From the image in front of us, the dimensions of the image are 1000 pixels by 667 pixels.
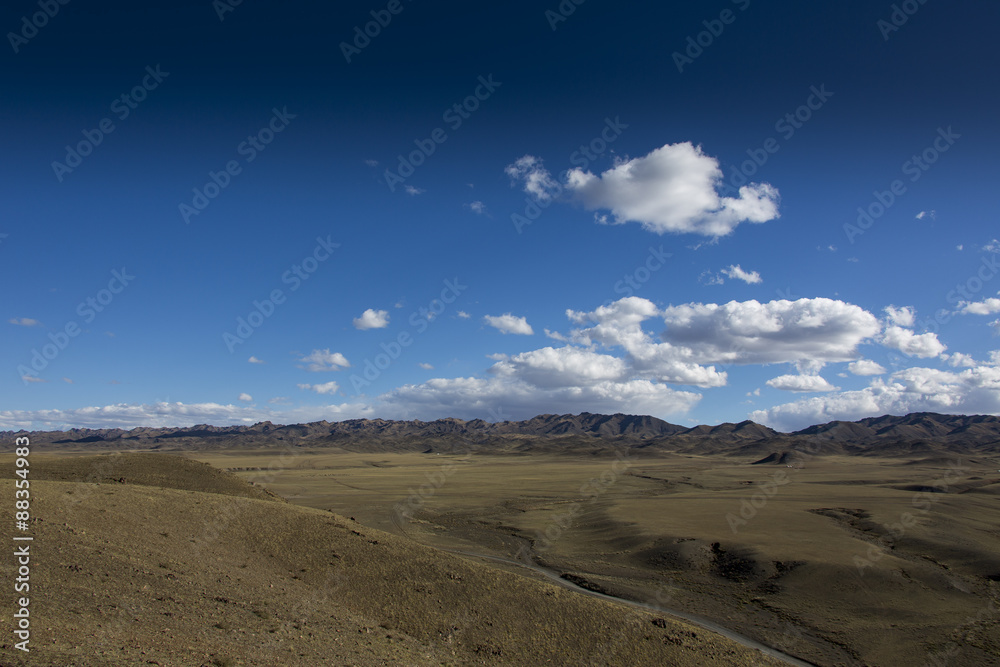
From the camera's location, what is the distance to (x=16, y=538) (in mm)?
24047

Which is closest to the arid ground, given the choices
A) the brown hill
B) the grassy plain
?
the brown hill

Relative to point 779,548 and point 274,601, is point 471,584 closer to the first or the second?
point 274,601

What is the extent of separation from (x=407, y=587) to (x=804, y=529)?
4262cm

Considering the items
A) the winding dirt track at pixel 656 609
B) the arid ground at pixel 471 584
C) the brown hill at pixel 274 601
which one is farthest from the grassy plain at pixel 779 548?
the brown hill at pixel 274 601

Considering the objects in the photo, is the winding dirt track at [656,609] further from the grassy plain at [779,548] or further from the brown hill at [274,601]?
the brown hill at [274,601]

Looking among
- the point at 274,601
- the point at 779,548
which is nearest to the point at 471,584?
the point at 274,601

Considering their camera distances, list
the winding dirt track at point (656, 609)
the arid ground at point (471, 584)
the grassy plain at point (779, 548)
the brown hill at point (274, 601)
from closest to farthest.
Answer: the brown hill at point (274, 601) < the arid ground at point (471, 584) < the winding dirt track at point (656, 609) < the grassy plain at point (779, 548)

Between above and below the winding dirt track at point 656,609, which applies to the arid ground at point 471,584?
above

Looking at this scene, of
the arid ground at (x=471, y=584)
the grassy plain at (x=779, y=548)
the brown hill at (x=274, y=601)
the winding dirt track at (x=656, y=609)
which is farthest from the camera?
the grassy plain at (x=779, y=548)

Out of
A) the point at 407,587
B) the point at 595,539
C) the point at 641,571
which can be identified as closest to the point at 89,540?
the point at 407,587

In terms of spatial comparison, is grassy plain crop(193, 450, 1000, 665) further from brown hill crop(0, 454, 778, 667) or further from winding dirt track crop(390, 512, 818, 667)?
brown hill crop(0, 454, 778, 667)

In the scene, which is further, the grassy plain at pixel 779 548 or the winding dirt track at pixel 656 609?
the grassy plain at pixel 779 548

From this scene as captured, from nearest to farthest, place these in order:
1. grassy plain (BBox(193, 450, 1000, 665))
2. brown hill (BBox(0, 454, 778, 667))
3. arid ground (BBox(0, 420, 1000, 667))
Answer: brown hill (BBox(0, 454, 778, 667)), arid ground (BBox(0, 420, 1000, 667)), grassy plain (BBox(193, 450, 1000, 665))

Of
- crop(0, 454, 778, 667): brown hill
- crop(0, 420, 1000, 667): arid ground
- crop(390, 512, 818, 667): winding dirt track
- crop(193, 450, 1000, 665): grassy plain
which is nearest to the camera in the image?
crop(0, 454, 778, 667): brown hill
